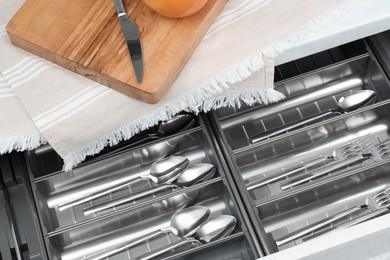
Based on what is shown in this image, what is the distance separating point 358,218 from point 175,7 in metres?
0.42

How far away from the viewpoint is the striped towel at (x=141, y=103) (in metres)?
1.14

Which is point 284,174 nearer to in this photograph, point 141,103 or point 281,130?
point 281,130

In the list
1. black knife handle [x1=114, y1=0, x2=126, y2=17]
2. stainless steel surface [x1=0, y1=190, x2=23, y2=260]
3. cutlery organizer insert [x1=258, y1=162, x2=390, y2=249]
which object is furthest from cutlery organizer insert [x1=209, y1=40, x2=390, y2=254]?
stainless steel surface [x1=0, y1=190, x2=23, y2=260]

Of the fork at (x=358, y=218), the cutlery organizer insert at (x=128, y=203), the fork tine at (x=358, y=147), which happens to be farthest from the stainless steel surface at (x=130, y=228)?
the fork tine at (x=358, y=147)

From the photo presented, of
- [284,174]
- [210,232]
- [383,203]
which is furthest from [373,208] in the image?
[210,232]

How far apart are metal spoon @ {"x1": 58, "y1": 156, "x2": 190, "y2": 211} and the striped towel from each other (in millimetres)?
83

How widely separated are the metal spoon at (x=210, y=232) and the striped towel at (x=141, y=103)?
0.57 ft

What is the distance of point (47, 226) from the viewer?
3.90 feet

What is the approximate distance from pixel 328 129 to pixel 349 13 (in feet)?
0.67

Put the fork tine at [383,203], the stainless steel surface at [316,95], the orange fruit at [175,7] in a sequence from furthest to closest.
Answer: the stainless steel surface at [316,95], the fork tine at [383,203], the orange fruit at [175,7]

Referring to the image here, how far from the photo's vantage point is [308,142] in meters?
1.28

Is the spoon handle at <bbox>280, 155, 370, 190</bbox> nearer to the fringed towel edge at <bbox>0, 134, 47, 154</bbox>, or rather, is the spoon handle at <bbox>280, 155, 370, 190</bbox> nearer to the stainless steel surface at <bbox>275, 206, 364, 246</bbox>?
the stainless steel surface at <bbox>275, 206, 364, 246</bbox>

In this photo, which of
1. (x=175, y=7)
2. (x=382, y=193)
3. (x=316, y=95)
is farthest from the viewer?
(x=316, y=95)

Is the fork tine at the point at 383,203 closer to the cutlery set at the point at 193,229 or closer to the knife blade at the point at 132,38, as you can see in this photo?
the cutlery set at the point at 193,229
